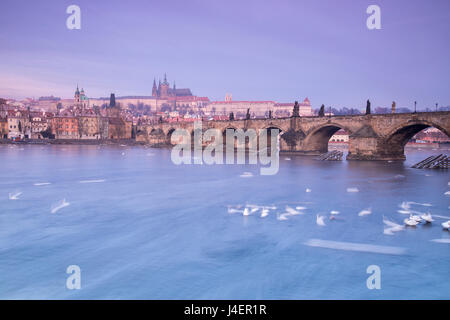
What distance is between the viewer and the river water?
30.8 ft

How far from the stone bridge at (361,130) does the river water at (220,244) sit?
13566 millimetres

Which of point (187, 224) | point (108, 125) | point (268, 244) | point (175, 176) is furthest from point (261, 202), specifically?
point (108, 125)

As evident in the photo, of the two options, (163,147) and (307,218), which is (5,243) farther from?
(163,147)

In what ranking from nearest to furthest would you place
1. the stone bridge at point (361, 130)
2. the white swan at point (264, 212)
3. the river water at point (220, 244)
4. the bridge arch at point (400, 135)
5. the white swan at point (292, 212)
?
the river water at point (220, 244) < the white swan at point (264, 212) < the white swan at point (292, 212) < the bridge arch at point (400, 135) < the stone bridge at point (361, 130)

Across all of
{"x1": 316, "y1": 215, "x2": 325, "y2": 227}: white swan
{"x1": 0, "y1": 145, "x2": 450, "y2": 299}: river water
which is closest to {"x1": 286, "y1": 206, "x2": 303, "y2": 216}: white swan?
{"x1": 0, "y1": 145, "x2": 450, "y2": 299}: river water

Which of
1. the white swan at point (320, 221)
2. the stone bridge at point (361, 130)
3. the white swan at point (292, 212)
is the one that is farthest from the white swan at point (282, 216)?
the stone bridge at point (361, 130)

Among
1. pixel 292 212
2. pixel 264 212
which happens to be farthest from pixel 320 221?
pixel 264 212

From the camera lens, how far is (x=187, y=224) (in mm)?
15445

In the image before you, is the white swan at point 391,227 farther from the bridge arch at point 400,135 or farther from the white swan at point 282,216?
the bridge arch at point 400,135

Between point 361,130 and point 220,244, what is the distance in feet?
107

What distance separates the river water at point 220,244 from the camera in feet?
30.8

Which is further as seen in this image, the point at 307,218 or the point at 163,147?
the point at 163,147
